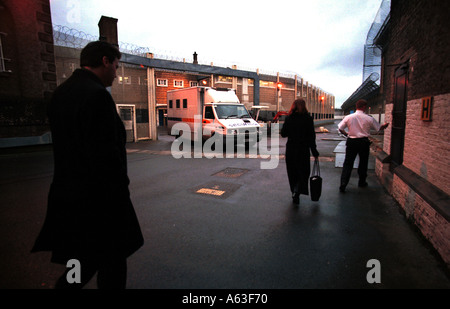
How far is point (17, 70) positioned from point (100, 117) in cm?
1261

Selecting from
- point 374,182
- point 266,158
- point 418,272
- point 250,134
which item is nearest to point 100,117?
point 418,272

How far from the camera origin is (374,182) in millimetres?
6250

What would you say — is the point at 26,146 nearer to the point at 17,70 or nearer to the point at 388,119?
the point at 17,70

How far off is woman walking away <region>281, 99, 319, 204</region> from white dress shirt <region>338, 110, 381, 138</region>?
130 cm

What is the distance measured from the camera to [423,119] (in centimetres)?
374

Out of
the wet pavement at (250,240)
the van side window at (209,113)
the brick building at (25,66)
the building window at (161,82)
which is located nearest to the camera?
the wet pavement at (250,240)

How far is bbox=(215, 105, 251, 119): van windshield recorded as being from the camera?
12.2m

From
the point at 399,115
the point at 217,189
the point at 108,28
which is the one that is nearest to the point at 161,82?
the point at 108,28

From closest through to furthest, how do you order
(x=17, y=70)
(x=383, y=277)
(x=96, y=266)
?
(x=96, y=266) < (x=383, y=277) < (x=17, y=70)

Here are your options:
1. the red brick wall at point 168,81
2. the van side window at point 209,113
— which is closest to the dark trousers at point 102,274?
the van side window at point 209,113

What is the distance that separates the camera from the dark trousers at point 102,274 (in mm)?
1711

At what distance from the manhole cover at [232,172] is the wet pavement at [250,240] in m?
0.74

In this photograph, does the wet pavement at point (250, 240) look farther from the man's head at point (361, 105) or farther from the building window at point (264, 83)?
the building window at point (264, 83)

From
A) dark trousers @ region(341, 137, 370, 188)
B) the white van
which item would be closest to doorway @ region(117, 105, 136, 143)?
the white van
